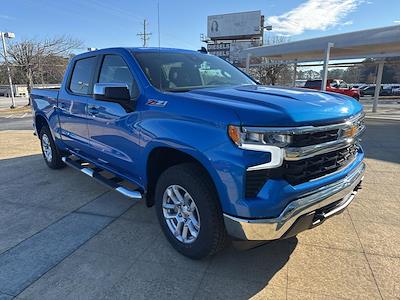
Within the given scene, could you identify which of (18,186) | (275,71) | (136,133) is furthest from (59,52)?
(136,133)

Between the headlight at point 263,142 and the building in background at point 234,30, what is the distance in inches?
2248

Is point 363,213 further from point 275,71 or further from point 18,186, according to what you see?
point 275,71

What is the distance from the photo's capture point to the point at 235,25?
196ft

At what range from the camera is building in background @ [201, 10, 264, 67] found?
2285 inches

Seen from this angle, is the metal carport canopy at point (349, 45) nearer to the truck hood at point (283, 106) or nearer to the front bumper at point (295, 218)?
the truck hood at point (283, 106)

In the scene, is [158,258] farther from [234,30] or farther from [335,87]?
[234,30]

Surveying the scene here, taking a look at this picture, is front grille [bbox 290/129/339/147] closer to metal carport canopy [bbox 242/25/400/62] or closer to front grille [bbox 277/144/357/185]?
front grille [bbox 277/144/357/185]

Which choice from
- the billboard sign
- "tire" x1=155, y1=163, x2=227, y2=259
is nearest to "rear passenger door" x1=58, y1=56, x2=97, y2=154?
"tire" x1=155, y1=163, x2=227, y2=259

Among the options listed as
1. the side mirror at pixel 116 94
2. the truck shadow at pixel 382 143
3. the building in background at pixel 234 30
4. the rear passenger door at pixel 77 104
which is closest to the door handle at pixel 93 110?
the rear passenger door at pixel 77 104

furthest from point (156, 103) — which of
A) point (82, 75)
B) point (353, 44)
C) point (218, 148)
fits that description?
point (353, 44)

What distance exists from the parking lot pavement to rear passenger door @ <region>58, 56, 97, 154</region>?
34.1 inches

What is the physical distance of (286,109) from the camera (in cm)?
239

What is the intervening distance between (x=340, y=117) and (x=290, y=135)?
0.60 metres

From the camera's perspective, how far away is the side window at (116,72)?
Answer: 11.2 feet
